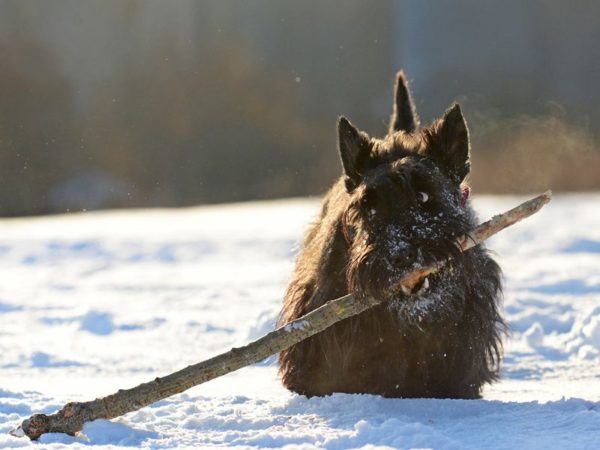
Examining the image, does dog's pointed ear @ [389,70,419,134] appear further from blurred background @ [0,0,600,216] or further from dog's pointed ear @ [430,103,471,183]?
blurred background @ [0,0,600,216]

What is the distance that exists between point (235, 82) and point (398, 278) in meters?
20.4

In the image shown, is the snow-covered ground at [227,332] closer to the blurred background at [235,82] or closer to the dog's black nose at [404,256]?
the dog's black nose at [404,256]

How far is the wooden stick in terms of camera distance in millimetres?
3680

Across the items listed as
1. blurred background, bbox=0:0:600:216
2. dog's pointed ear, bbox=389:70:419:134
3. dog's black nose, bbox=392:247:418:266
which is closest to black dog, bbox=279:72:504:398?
dog's black nose, bbox=392:247:418:266

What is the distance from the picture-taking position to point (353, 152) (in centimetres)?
452

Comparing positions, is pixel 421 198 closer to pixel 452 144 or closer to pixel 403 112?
pixel 452 144

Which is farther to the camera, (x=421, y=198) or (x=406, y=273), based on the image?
(x=421, y=198)

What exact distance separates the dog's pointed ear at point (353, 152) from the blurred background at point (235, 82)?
14.2 metres

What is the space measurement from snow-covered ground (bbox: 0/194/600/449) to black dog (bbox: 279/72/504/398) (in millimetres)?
248

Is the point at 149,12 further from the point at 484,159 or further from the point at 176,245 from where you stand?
the point at 176,245

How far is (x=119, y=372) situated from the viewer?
19.4 feet

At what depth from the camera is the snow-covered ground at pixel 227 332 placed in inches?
146

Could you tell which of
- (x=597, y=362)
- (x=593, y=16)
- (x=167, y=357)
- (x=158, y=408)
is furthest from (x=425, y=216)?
(x=593, y=16)

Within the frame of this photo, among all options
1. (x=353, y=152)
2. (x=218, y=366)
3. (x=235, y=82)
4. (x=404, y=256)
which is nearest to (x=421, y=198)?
(x=404, y=256)
